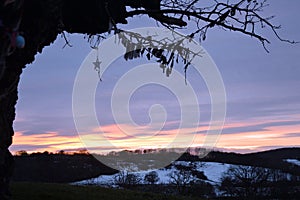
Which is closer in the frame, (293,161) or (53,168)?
(53,168)

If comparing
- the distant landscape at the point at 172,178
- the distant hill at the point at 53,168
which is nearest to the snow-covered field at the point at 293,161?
the distant landscape at the point at 172,178

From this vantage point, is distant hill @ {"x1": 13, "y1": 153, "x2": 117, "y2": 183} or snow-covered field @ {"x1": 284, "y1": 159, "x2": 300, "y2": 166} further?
snow-covered field @ {"x1": 284, "y1": 159, "x2": 300, "y2": 166}

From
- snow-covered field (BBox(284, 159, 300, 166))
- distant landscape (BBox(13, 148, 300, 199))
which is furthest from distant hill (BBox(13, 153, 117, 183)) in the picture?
snow-covered field (BBox(284, 159, 300, 166))

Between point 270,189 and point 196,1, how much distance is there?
67.6 meters

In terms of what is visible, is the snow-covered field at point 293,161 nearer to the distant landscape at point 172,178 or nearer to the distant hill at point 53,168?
the distant landscape at point 172,178

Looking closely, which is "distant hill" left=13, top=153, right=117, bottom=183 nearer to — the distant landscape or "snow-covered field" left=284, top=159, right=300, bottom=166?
the distant landscape

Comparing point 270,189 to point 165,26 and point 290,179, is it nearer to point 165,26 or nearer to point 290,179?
point 290,179

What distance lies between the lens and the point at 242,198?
214 ft

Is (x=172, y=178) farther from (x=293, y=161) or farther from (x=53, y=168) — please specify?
(x=293, y=161)

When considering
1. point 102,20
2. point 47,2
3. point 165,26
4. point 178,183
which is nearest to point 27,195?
point 165,26

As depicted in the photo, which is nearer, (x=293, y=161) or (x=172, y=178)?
(x=172, y=178)

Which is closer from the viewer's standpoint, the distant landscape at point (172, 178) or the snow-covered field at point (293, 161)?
the distant landscape at point (172, 178)

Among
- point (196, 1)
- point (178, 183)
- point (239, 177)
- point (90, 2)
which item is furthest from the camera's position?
point (239, 177)

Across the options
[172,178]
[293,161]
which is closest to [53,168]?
[172,178]
